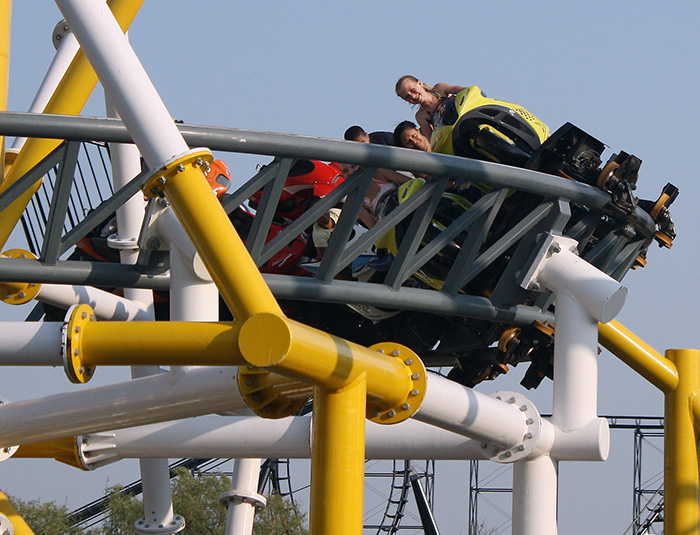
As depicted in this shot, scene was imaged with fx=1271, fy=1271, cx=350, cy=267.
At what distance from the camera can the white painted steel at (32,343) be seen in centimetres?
516

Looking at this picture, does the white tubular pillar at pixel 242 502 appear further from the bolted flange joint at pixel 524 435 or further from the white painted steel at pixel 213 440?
the bolted flange joint at pixel 524 435

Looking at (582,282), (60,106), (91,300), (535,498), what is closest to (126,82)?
(60,106)

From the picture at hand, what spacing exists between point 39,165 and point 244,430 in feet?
5.09

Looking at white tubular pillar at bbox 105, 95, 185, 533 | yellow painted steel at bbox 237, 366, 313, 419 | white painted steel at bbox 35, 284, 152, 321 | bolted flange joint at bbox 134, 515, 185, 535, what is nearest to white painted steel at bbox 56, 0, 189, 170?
yellow painted steel at bbox 237, 366, 313, 419

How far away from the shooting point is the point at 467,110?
6.18 m

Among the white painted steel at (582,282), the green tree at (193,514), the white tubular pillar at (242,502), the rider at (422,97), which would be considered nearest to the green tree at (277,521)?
the green tree at (193,514)

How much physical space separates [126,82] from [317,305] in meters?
3.04

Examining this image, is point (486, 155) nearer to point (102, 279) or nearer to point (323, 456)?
point (102, 279)

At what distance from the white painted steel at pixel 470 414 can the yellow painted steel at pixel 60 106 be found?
6.35ft

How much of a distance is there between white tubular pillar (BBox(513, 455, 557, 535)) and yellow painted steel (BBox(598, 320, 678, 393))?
2.26ft

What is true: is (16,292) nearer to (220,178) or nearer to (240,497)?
(220,178)

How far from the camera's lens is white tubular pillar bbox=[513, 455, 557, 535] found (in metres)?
5.34

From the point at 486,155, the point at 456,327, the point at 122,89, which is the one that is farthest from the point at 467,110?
the point at 122,89

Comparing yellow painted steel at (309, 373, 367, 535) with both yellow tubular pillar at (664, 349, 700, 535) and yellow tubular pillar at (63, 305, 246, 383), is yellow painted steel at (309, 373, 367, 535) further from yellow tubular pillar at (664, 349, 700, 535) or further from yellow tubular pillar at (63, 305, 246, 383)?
yellow tubular pillar at (664, 349, 700, 535)
